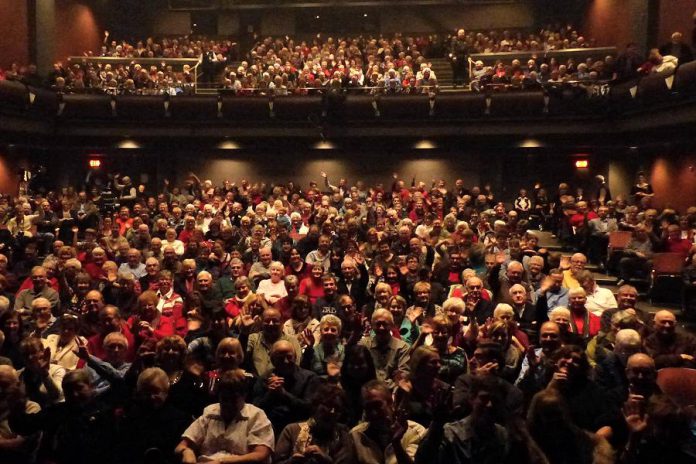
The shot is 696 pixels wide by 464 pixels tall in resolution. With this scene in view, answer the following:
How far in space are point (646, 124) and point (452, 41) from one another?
8245mm

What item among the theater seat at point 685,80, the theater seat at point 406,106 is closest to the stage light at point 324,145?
the theater seat at point 406,106

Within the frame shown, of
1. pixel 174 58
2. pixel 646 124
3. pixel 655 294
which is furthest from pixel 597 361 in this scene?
pixel 174 58

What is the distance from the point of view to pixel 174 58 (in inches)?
856

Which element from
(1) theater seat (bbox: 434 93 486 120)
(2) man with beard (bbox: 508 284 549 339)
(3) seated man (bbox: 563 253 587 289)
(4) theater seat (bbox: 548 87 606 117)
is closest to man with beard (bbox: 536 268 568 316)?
(2) man with beard (bbox: 508 284 549 339)

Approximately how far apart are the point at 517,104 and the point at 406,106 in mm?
2811

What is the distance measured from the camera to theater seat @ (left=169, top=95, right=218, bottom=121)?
18797mm

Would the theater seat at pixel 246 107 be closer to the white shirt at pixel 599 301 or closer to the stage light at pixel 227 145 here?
the stage light at pixel 227 145

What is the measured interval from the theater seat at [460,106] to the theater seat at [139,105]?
737 cm

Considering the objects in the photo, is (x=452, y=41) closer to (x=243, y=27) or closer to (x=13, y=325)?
(x=243, y=27)

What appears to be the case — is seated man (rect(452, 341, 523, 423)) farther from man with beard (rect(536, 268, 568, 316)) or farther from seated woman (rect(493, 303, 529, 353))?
man with beard (rect(536, 268, 568, 316))

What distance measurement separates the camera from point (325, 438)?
393cm

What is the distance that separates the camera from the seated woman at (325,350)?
5246 millimetres

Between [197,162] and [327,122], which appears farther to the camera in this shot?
[197,162]

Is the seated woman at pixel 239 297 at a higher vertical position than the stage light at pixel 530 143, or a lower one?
lower
